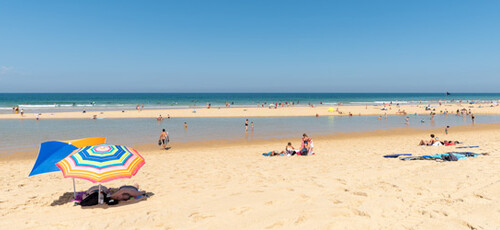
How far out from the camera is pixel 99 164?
5891mm

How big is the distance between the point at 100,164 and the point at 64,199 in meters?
2.70

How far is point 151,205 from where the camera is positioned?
673 cm

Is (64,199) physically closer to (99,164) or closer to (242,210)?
(99,164)

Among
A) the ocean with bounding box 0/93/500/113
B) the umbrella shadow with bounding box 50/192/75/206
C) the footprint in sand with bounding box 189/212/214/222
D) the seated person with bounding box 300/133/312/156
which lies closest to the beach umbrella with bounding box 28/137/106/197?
the umbrella shadow with bounding box 50/192/75/206

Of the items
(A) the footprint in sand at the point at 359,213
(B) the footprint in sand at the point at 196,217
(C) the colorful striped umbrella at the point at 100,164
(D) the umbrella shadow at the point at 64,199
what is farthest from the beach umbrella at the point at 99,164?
(A) the footprint in sand at the point at 359,213

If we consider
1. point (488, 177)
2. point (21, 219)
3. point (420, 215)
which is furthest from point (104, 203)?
point (488, 177)

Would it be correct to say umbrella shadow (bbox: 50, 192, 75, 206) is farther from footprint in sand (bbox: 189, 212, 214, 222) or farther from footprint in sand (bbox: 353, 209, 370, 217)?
footprint in sand (bbox: 353, 209, 370, 217)

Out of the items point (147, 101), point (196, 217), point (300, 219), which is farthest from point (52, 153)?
point (147, 101)

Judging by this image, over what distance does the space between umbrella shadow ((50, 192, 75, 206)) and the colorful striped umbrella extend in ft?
5.98

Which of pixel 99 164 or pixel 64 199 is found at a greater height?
pixel 99 164

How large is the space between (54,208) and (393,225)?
7.65m

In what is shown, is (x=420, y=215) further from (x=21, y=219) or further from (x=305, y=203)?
(x=21, y=219)

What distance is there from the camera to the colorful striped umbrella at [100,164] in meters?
5.77

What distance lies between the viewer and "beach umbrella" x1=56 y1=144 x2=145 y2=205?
576 centimetres
